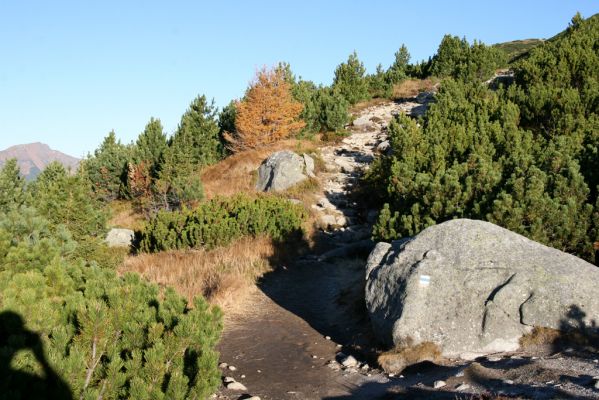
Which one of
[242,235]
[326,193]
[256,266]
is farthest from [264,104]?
[256,266]

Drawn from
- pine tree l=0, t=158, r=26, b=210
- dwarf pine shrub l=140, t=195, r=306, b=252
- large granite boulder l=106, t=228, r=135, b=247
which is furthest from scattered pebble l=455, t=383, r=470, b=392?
pine tree l=0, t=158, r=26, b=210

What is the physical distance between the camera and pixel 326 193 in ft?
54.2

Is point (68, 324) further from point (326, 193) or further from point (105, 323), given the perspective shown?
point (326, 193)

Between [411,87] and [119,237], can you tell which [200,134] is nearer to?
[119,237]

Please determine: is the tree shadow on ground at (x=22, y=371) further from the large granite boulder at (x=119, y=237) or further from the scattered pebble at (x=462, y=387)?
the large granite boulder at (x=119, y=237)

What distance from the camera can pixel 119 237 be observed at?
14.0 metres

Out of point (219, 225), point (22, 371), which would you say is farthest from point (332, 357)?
point (219, 225)

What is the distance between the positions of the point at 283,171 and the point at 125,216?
638 centimetres

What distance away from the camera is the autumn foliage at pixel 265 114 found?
20.7 m

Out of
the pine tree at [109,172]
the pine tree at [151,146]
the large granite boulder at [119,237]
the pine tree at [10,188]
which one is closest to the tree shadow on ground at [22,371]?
the pine tree at [10,188]

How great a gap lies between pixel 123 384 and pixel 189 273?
20.2 feet

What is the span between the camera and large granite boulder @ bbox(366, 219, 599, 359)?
5.38 metres

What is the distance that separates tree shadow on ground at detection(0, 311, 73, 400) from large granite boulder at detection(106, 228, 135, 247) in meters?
10.6

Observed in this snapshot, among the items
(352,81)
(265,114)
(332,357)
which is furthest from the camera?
(352,81)
